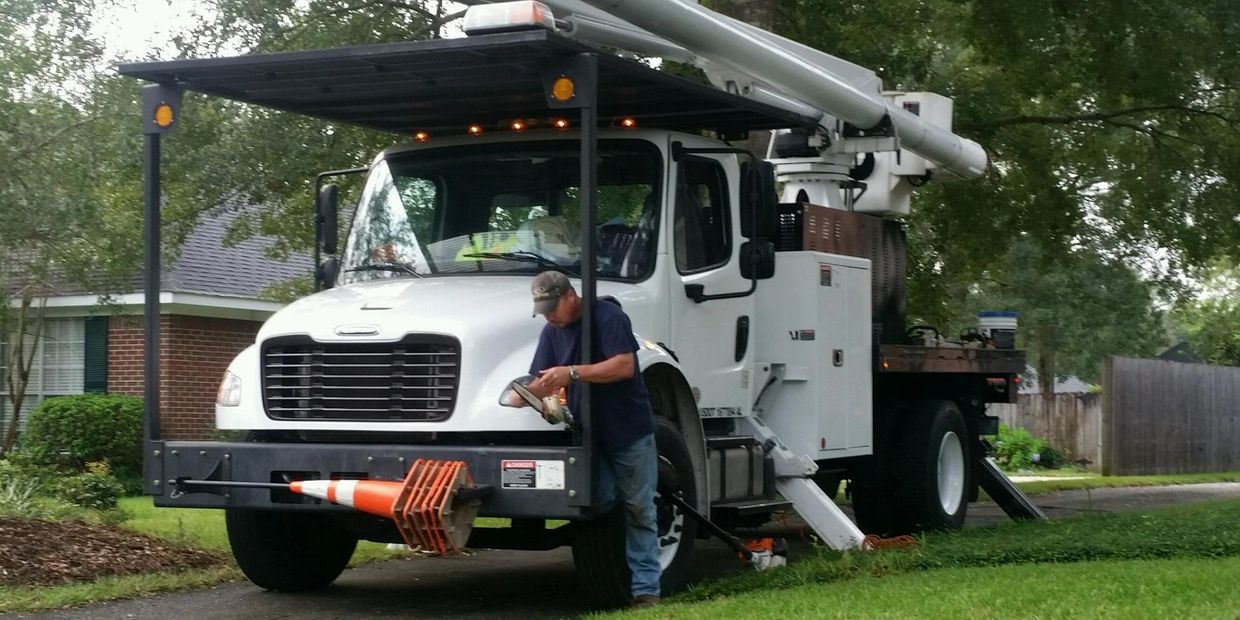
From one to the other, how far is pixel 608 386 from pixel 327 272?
100 inches

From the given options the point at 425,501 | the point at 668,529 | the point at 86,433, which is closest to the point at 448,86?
the point at 425,501

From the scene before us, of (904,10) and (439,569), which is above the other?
(904,10)

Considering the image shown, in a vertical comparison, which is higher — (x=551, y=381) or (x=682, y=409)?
(x=551, y=381)

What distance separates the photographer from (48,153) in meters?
13.5

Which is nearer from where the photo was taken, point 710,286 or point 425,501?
point 425,501

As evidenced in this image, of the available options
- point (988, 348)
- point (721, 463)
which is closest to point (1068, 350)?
point (988, 348)

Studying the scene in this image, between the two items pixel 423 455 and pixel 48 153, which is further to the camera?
pixel 48 153

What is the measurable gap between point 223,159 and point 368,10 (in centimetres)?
219

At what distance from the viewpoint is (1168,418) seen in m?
25.6

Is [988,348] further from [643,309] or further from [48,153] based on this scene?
[48,153]

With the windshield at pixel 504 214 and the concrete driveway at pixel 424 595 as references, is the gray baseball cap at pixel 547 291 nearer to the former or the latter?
the windshield at pixel 504 214

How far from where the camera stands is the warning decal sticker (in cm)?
795

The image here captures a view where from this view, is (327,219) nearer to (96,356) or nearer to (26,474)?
(26,474)

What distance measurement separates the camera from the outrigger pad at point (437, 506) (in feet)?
25.8
